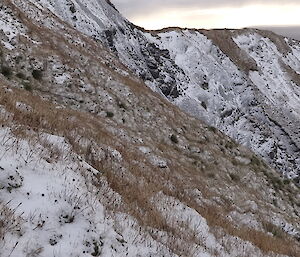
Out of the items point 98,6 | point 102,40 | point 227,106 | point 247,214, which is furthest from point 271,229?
point 227,106

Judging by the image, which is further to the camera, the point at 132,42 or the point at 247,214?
the point at 132,42

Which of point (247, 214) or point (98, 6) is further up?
point (98, 6)

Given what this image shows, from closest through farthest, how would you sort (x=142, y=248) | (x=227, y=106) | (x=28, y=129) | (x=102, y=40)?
(x=142, y=248), (x=28, y=129), (x=102, y=40), (x=227, y=106)

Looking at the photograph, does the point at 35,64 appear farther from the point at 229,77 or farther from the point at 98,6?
the point at 229,77

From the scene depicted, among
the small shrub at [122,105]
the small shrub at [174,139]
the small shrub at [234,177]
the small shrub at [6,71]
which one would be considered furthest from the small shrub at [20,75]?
the small shrub at [234,177]

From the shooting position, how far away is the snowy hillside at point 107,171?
598cm

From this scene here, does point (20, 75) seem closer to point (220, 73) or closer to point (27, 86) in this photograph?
point (27, 86)

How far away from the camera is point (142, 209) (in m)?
8.57

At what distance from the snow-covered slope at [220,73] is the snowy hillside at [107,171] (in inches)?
528

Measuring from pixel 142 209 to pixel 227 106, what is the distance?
4837 cm

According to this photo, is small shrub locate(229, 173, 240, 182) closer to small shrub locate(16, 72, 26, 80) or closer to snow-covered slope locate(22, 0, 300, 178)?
small shrub locate(16, 72, 26, 80)

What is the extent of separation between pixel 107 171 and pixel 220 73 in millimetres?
52432

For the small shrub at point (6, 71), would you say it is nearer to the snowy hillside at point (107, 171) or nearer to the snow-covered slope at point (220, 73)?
the snowy hillside at point (107, 171)

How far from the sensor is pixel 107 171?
1012 centimetres
